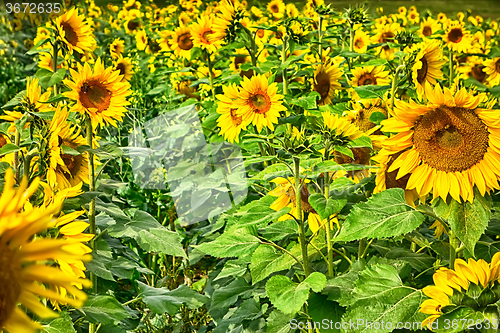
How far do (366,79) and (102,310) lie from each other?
1774mm

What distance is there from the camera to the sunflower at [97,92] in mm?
1771

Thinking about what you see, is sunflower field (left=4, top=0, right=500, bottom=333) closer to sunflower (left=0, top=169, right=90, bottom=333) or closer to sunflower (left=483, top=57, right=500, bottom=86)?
sunflower (left=0, top=169, right=90, bottom=333)

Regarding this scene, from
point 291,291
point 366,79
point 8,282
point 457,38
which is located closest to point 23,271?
point 8,282

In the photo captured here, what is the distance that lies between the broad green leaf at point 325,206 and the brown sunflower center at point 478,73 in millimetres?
3412

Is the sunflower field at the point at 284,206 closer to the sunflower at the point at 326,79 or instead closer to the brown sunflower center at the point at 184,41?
the sunflower at the point at 326,79

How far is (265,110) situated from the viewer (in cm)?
198

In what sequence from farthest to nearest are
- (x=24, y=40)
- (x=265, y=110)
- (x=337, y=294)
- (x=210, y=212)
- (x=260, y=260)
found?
(x=24, y=40)
(x=210, y=212)
(x=265, y=110)
(x=260, y=260)
(x=337, y=294)

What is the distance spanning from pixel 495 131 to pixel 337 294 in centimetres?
63

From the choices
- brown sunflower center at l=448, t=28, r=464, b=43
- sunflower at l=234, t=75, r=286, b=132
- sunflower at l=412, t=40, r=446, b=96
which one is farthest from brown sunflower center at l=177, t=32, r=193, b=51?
brown sunflower center at l=448, t=28, r=464, b=43

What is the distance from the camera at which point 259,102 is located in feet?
6.66

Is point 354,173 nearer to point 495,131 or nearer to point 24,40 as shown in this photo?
point 495,131

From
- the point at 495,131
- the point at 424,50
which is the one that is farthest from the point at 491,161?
the point at 424,50

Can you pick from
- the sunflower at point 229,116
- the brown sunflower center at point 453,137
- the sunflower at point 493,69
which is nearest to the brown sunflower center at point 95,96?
the sunflower at point 229,116

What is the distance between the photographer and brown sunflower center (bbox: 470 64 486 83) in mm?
4160
